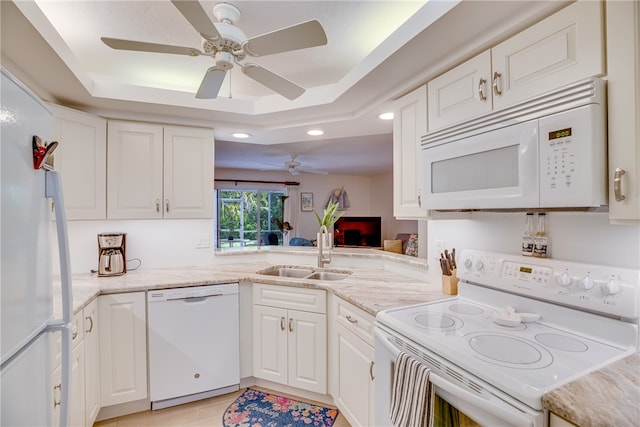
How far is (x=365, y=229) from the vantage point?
276 inches

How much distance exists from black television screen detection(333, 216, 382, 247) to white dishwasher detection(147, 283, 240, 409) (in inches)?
187

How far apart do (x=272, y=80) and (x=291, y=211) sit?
19.0ft

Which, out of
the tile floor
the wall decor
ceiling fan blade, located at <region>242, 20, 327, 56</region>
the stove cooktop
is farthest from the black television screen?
ceiling fan blade, located at <region>242, 20, 327, 56</region>

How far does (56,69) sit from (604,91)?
100 inches

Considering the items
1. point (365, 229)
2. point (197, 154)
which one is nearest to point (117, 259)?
point (197, 154)

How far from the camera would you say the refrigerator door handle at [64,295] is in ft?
3.03

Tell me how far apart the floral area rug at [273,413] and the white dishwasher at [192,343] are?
0.20 meters

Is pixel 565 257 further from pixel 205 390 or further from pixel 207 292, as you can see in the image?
pixel 205 390

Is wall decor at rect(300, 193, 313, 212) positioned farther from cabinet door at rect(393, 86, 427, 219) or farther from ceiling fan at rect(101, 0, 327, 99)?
ceiling fan at rect(101, 0, 327, 99)

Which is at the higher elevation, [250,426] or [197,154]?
[197,154]

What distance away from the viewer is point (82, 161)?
2.22 meters

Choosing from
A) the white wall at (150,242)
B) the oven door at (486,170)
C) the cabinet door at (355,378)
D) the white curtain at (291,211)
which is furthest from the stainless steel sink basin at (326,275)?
the white curtain at (291,211)

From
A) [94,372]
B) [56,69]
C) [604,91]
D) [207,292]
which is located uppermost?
[56,69]

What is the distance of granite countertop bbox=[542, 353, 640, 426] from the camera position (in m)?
0.69
